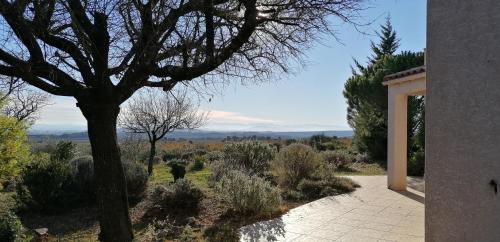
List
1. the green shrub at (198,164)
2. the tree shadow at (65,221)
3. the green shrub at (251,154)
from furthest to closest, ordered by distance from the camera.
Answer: the green shrub at (198,164)
the green shrub at (251,154)
the tree shadow at (65,221)

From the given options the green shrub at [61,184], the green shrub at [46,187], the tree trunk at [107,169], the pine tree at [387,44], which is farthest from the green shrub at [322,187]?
the pine tree at [387,44]

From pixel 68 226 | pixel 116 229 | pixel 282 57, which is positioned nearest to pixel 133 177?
pixel 68 226

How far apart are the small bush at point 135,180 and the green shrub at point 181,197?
1.73m

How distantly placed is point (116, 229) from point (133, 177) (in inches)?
243

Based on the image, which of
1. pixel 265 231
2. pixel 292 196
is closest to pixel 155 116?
pixel 292 196

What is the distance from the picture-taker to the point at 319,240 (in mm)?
6906

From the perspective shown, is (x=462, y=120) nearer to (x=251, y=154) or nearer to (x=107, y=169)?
(x=107, y=169)

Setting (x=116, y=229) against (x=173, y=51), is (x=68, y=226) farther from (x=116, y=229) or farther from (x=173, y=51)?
(x=173, y=51)

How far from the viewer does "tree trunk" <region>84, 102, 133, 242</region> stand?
597 centimetres

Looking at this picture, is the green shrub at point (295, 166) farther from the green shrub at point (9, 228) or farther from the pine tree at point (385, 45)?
the pine tree at point (385, 45)

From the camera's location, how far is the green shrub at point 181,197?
407 inches

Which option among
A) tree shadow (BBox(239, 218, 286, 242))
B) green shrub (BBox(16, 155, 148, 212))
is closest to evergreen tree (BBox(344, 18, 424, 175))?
tree shadow (BBox(239, 218, 286, 242))

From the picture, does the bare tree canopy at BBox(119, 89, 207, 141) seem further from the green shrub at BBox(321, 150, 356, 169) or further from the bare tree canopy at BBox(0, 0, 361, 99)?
the bare tree canopy at BBox(0, 0, 361, 99)

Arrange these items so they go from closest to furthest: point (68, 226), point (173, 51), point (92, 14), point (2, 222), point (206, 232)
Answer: point (92, 14), point (173, 51), point (2, 222), point (206, 232), point (68, 226)
